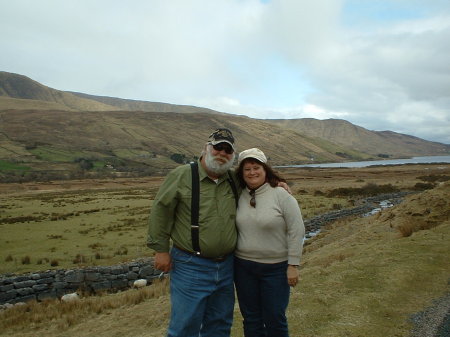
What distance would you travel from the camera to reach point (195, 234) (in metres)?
4.17

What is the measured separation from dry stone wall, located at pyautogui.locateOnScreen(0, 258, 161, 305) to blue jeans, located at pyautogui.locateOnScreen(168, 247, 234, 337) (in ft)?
35.8

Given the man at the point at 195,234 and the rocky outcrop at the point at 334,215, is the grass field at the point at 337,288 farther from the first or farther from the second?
the rocky outcrop at the point at 334,215

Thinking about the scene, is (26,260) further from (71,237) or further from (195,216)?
(195,216)

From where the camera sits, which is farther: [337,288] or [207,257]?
[337,288]

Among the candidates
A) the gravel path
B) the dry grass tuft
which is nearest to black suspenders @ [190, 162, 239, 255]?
the gravel path

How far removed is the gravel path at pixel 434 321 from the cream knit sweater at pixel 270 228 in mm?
3479

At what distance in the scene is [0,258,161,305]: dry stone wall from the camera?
1357 centimetres

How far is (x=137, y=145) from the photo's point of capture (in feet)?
567

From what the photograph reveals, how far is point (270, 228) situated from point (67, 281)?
1243 cm

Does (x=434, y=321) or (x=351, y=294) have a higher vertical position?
(x=434, y=321)

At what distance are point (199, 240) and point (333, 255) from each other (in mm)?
10265

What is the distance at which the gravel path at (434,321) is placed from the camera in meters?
6.18

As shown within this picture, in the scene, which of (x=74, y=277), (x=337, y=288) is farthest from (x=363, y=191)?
(x=337, y=288)

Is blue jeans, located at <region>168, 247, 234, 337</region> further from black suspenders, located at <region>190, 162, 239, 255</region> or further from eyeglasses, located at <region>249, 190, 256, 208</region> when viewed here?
eyeglasses, located at <region>249, 190, 256, 208</region>
